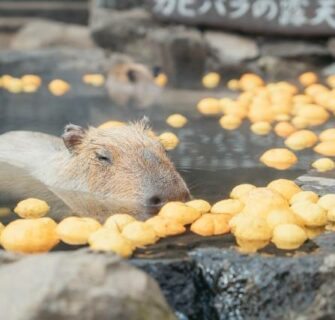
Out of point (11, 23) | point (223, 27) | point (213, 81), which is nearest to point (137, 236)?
point (213, 81)

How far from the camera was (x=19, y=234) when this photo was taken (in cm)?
494

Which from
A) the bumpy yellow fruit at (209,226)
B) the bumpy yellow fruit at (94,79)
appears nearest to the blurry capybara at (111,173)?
the bumpy yellow fruit at (209,226)

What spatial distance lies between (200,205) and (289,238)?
2.70ft

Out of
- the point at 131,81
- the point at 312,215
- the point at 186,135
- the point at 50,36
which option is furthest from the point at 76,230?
the point at 50,36

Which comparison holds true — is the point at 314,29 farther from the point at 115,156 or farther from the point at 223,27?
the point at 115,156

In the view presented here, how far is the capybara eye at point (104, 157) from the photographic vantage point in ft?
21.1

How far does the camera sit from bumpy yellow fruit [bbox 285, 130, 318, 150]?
7.67m

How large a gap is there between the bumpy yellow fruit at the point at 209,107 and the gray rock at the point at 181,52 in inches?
72.6

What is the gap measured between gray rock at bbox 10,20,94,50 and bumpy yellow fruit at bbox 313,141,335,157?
6.05 m

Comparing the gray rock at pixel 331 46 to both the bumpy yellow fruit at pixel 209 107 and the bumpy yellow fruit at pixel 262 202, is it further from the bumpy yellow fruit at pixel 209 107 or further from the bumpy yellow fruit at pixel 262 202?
the bumpy yellow fruit at pixel 262 202

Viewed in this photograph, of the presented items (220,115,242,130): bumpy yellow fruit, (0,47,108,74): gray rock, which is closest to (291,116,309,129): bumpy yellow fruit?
(220,115,242,130): bumpy yellow fruit

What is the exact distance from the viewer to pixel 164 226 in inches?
205

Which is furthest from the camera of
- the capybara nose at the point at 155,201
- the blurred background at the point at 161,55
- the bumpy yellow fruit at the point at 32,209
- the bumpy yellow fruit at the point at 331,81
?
the bumpy yellow fruit at the point at 331,81

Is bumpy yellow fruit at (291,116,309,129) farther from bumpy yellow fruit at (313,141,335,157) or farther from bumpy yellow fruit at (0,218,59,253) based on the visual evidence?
bumpy yellow fruit at (0,218,59,253)
